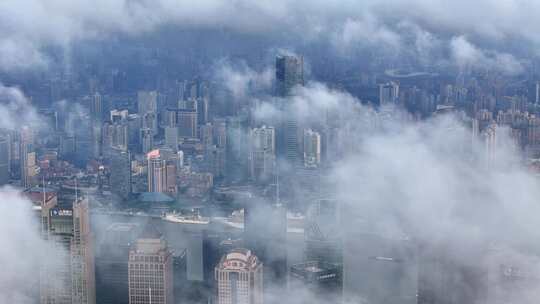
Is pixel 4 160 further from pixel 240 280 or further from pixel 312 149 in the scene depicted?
pixel 312 149

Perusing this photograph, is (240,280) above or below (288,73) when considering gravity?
below

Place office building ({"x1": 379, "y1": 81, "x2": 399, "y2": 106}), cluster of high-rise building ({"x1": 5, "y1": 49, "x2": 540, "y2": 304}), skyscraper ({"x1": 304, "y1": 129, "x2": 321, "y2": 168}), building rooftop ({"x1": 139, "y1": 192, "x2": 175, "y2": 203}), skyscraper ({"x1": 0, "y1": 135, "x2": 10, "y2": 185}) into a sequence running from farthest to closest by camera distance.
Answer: building rooftop ({"x1": 139, "y1": 192, "x2": 175, "y2": 203})
skyscraper ({"x1": 304, "y1": 129, "x2": 321, "y2": 168})
office building ({"x1": 379, "y1": 81, "x2": 399, "y2": 106})
skyscraper ({"x1": 0, "y1": 135, "x2": 10, "y2": 185})
cluster of high-rise building ({"x1": 5, "y1": 49, "x2": 540, "y2": 304})

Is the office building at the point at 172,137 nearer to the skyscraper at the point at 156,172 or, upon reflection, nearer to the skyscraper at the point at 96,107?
the skyscraper at the point at 156,172

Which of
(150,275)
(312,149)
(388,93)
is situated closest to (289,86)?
(312,149)

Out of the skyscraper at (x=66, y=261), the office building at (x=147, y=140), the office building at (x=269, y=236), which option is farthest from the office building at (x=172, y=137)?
the skyscraper at (x=66, y=261)

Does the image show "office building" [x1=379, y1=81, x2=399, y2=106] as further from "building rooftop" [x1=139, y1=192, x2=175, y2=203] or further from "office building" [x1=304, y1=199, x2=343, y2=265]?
"building rooftop" [x1=139, y1=192, x2=175, y2=203]

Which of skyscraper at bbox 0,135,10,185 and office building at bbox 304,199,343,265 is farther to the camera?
skyscraper at bbox 0,135,10,185

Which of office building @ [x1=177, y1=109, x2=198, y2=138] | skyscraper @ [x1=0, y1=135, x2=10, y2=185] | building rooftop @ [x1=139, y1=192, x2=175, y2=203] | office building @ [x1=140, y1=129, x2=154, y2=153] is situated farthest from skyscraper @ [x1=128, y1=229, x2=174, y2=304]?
office building @ [x1=177, y1=109, x2=198, y2=138]
